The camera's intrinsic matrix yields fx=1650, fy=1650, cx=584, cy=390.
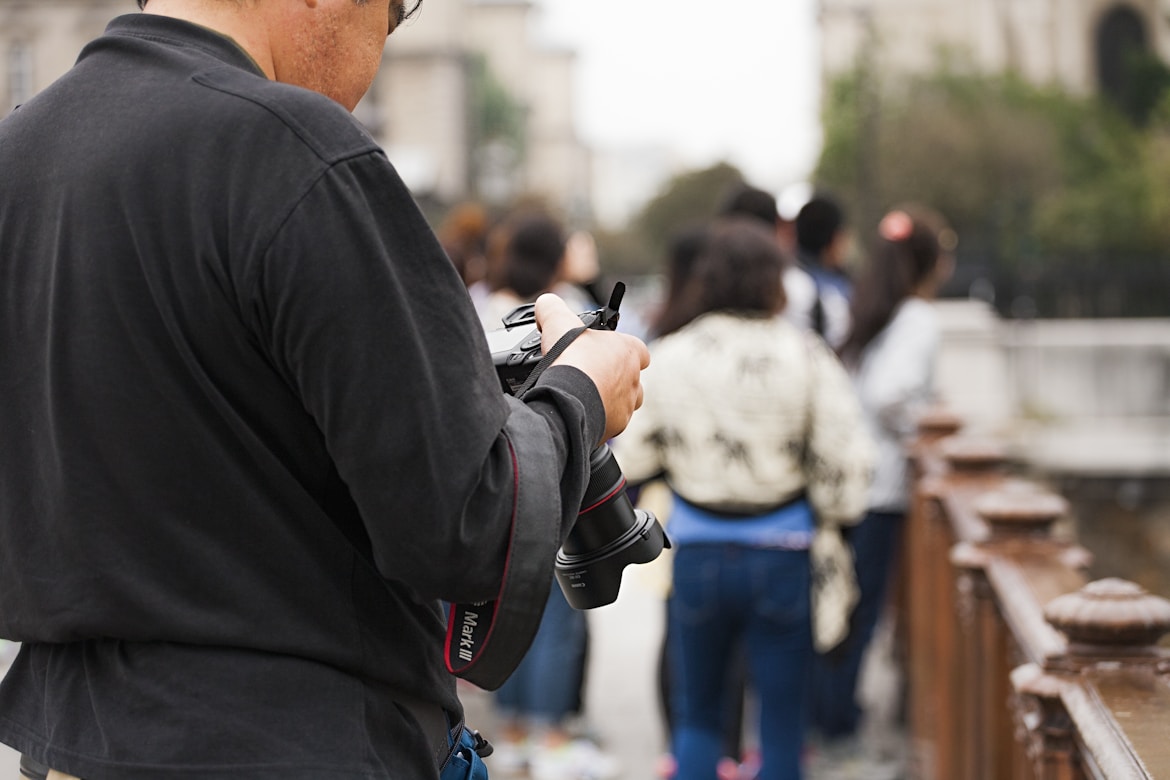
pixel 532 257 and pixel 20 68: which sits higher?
pixel 20 68

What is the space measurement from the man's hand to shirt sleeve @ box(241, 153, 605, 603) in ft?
0.73

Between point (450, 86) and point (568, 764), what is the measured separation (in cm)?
7086

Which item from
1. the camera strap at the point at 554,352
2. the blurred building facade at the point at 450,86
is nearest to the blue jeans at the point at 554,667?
the blurred building facade at the point at 450,86

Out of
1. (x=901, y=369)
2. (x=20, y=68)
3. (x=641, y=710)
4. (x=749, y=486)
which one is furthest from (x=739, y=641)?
(x=20, y=68)

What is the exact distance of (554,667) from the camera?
644cm

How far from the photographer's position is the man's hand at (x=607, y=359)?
6.64ft

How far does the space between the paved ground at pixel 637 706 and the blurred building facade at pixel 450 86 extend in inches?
125

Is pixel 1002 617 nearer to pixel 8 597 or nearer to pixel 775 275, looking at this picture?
pixel 775 275

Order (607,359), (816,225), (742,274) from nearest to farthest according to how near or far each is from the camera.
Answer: (607,359) < (742,274) < (816,225)

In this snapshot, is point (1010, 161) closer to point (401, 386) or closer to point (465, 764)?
point (465, 764)

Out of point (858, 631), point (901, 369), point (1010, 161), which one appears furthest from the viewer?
point (1010, 161)

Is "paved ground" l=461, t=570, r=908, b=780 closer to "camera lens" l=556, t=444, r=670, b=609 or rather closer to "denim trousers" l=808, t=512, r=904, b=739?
"denim trousers" l=808, t=512, r=904, b=739

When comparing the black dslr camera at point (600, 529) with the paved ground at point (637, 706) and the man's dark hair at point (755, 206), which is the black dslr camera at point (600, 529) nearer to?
the paved ground at point (637, 706)

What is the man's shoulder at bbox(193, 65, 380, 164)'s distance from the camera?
5.70 ft
